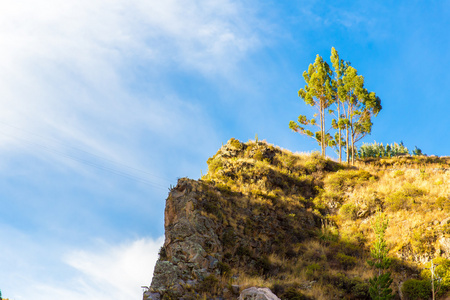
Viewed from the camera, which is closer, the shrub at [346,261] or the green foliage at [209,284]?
the green foliage at [209,284]

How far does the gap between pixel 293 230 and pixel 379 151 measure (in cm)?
2915

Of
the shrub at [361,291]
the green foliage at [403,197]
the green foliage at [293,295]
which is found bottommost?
the green foliage at [293,295]

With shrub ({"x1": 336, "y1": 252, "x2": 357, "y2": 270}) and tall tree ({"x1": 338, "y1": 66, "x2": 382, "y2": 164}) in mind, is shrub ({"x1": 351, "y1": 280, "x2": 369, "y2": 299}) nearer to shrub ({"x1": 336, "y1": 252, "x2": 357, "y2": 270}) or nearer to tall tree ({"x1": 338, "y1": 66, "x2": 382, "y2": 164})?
shrub ({"x1": 336, "y1": 252, "x2": 357, "y2": 270})

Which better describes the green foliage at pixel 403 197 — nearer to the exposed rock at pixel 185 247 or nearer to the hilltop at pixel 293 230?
the hilltop at pixel 293 230

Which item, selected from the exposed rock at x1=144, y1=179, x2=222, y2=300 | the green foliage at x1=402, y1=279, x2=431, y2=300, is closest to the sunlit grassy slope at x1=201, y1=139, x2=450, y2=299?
the green foliage at x1=402, y1=279, x2=431, y2=300

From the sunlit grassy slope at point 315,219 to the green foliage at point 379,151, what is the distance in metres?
14.5

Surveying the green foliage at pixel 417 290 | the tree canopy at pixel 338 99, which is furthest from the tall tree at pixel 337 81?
the green foliage at pixel 417 290

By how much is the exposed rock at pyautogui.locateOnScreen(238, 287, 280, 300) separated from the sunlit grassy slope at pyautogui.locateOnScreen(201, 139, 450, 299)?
1.57m

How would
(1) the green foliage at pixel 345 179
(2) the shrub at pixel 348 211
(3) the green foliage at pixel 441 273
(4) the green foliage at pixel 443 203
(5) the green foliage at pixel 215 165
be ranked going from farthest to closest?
(5) the green foliage at pixel 215 165, (1) the green foliage at pixel 345 179, (2) the shrub at pixel 348 211, (4) the green foliage at pixel 443 203, (3) the green foliage at pixel 441 273

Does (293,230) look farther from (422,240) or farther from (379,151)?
(379,151)

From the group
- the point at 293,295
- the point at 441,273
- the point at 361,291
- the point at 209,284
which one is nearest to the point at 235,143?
the point at 209,284

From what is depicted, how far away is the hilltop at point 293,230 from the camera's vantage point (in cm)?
1720

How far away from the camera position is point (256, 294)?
1420 cm

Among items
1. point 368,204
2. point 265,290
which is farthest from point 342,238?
point 265,290
